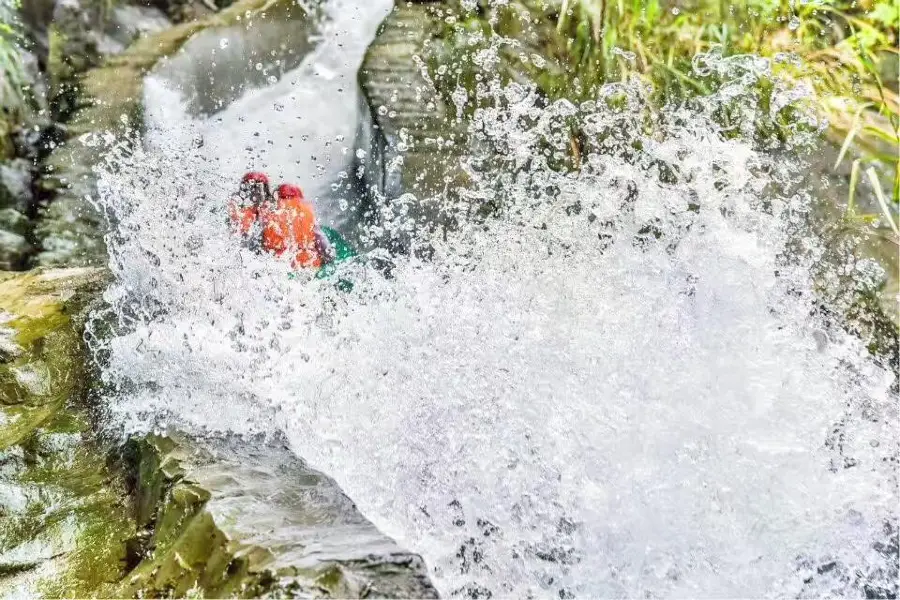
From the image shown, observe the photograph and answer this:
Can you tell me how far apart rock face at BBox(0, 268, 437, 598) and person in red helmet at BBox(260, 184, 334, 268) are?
89 centimetres

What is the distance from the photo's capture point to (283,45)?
491 centimetres

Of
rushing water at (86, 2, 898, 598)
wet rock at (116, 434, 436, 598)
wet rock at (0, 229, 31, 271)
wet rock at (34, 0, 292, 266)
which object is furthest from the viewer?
wet rock at (34, 0, 292, 266)

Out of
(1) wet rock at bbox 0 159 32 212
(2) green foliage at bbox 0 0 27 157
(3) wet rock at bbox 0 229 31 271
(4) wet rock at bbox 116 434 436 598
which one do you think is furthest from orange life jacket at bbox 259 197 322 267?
(2) green foliage at bbox 0 0 27 157

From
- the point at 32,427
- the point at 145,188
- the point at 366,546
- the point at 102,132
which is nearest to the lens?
the point at 366,546

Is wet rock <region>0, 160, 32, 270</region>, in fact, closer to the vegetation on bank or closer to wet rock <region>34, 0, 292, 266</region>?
wet rock <region>34, 0, 292, 266</region>

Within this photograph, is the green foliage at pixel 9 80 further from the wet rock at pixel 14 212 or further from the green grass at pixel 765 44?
the green grass at pixel 765 44

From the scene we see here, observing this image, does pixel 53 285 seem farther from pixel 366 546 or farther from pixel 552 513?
pixel 552 513

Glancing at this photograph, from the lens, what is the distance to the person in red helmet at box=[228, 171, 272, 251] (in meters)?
3.18

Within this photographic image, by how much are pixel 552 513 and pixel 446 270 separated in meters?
1.35

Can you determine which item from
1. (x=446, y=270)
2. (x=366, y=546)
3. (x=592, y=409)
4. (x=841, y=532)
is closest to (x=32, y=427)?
(x=366, y=546)

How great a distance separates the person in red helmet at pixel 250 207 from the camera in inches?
125

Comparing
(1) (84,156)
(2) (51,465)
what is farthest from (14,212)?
(2) (51,465)

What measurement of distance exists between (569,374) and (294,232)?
4.93 ft

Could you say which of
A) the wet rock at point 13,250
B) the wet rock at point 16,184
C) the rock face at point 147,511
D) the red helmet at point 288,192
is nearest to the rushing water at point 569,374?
the rock face at point 147,511
